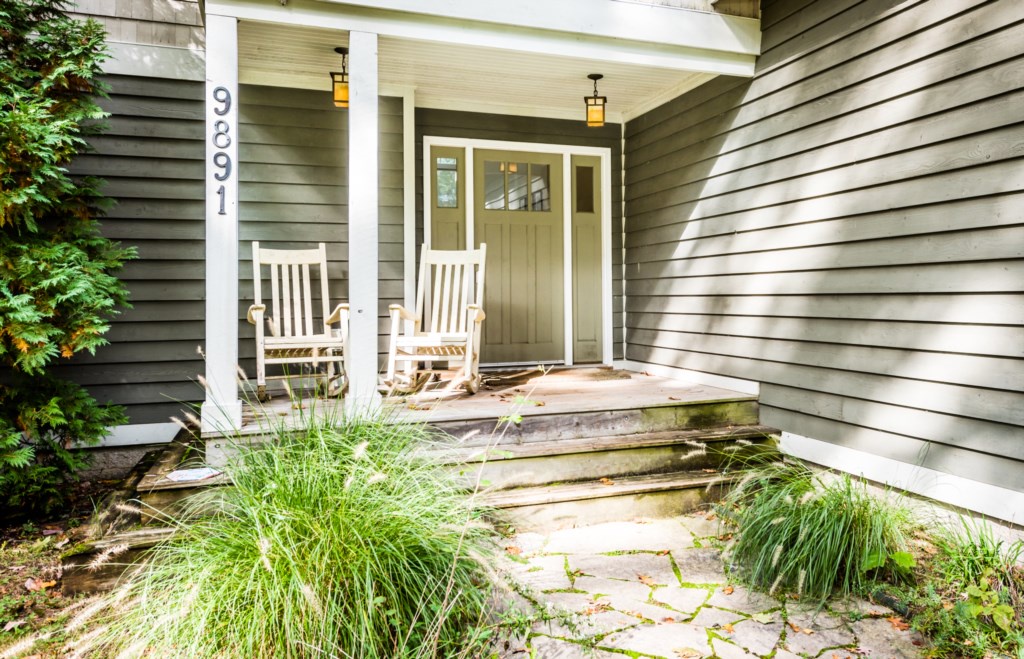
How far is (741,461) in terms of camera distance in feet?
11.1

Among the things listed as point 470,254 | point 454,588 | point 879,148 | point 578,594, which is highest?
point 879,148

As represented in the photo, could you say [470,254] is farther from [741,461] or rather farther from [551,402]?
[741,461]

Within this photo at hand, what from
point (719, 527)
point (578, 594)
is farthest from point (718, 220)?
point (578, 594)

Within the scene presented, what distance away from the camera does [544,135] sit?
5133 millimetres

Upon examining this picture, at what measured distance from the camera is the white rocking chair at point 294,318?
141 inches

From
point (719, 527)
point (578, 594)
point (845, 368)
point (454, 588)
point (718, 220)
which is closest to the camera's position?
point (454, 588)

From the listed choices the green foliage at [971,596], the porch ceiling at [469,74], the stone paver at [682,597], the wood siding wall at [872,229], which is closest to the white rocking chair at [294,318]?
the porch ceiling at [469,74]

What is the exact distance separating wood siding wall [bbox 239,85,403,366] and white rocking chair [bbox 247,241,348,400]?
17 centimetres

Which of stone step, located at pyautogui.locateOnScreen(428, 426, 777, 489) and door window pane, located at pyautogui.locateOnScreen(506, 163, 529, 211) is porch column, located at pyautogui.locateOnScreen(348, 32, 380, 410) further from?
door window pane, located at pyautogui.locateOnScreen(506, 163, 529, 211)

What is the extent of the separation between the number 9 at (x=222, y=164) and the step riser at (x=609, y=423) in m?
1.55

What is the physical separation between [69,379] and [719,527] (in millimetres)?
3850

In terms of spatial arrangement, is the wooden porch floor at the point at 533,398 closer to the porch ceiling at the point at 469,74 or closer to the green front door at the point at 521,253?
the green front door at the point at 521,253

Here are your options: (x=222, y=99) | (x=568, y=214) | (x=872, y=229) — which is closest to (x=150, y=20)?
(x=222, y=99)

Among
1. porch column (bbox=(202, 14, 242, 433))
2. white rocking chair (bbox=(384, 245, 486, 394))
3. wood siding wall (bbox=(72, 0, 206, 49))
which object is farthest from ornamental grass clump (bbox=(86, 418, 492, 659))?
wood siding wall (bbox=(72, 0, 206, 49))
